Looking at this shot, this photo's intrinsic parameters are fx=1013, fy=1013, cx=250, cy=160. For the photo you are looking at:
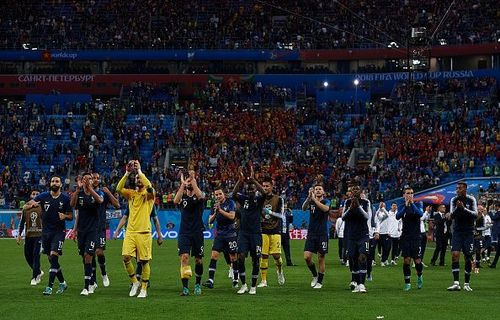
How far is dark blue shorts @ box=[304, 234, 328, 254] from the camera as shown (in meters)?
23.4

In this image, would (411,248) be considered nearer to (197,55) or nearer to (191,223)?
(191,223)

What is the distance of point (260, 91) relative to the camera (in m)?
77.2

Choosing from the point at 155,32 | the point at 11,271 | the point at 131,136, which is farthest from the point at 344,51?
the point at 11,271

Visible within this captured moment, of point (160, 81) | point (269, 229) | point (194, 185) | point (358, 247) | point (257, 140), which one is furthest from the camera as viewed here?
point (160, 81)

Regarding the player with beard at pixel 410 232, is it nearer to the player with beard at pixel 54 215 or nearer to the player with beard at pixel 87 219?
the player with beard at pixel 87 219

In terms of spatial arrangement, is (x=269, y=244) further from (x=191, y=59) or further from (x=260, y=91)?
(x=191, y=59)

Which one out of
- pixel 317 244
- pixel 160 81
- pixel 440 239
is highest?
pixel 160 81

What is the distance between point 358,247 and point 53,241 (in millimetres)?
6686

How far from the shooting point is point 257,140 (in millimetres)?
67812

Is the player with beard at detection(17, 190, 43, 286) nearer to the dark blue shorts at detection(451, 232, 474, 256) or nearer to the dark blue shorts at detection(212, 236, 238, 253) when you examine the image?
the dark blue shorts at detection(212, 236, 238, 253)

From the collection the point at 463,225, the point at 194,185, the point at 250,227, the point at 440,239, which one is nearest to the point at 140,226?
the point at 194,185

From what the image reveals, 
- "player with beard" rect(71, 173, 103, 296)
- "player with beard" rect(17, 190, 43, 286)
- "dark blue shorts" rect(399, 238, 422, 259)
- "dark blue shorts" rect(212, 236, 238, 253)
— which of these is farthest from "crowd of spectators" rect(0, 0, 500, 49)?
"player with beard" rect(71, 173, 103, 296)

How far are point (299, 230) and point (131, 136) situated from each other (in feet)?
60.6

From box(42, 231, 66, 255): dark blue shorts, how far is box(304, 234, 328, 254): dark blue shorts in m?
5.68
